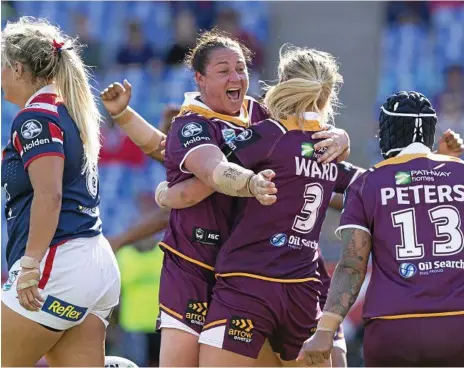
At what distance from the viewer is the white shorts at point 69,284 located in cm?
454

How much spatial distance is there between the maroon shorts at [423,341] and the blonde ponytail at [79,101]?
1622mm

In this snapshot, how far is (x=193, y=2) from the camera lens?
49.3ft

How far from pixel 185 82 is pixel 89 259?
9845 millimetres

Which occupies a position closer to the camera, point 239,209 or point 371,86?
point 239,209

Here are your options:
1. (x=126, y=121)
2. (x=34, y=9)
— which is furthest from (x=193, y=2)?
(x=126, y=121)

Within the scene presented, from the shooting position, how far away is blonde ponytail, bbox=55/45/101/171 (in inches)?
186

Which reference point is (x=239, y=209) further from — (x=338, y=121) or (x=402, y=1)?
(x=402, y=1)

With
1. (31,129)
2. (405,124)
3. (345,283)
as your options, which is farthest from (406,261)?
(31,129)

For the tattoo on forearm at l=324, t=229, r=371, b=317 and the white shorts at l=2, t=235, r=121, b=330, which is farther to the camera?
the white shorts at l=2, t=235, r=121, b=330

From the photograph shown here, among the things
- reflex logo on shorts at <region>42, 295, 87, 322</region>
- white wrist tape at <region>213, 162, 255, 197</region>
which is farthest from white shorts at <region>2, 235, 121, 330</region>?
white wrist tape at <region>213, 162, 255, 197</region>

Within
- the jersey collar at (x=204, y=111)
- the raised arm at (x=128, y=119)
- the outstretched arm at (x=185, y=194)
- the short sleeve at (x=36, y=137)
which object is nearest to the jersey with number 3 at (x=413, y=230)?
the outstretched arm at (x=185, y=194)

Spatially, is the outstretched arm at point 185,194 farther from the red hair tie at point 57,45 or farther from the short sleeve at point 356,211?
the red hair tie at point 57,45

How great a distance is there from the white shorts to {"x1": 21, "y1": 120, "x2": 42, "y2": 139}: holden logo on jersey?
53cm

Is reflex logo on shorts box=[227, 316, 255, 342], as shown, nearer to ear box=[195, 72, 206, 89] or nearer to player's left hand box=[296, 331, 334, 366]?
player's left hand box=[296, 331, 334, 366]
